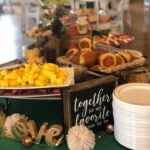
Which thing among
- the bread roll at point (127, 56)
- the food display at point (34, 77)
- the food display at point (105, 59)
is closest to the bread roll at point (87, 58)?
the food display at point (105, 59)

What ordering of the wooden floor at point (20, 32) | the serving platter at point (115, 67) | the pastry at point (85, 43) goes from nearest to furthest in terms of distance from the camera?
the serving platter at point (115, 67)
the pastry at point (85, 43)
the wooden floor at point (20, 32)

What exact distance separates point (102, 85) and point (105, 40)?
0.60 meters

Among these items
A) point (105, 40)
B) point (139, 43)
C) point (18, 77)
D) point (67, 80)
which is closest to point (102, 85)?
point (67, 80)

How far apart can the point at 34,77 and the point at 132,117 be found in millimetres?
318

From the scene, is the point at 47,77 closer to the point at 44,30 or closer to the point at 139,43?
the point at 44,30

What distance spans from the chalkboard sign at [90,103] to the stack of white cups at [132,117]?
0.19ft

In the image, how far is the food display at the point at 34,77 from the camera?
0.98m

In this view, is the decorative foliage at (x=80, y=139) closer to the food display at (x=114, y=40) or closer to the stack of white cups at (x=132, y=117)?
the stack of white cups at (x=132, y=117)

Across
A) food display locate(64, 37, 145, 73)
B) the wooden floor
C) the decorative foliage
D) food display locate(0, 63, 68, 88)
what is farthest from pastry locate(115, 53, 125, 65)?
the wooden floor

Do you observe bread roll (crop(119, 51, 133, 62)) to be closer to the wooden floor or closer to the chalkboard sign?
the chalkboard sign

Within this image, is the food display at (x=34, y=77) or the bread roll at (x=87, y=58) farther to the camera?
the bread roll at (x=87, y=58)

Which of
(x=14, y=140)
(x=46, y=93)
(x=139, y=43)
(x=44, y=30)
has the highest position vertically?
(x=44, y=30)

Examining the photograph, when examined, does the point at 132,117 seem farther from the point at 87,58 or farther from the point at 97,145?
the point at 87,58

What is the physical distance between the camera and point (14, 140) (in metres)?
1.04
